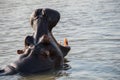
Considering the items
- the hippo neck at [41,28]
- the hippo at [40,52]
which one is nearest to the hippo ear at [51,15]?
the hippo at [40,52]

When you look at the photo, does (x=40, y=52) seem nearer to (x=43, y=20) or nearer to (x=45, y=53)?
(x=45, y=53)

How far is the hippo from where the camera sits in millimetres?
8727

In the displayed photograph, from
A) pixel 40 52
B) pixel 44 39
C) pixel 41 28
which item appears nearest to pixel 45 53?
pixel 40 52

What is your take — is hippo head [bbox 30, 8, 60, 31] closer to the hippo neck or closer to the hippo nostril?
the hippo neck

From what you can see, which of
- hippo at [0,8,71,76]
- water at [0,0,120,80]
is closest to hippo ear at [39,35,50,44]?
hippo at [0,8,71,76]

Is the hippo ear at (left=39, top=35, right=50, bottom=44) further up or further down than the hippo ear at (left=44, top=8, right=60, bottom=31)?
further down

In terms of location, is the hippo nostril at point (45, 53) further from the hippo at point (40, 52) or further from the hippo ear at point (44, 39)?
the hippo ear at point (44, 39)

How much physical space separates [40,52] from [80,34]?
437 cm

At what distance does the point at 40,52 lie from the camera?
872cm

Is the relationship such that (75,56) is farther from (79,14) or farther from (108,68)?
(79,14)

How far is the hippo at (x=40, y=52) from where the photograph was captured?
8.73 meters

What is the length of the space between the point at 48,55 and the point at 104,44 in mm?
2982

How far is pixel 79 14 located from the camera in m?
17.1

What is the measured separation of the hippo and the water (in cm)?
19
